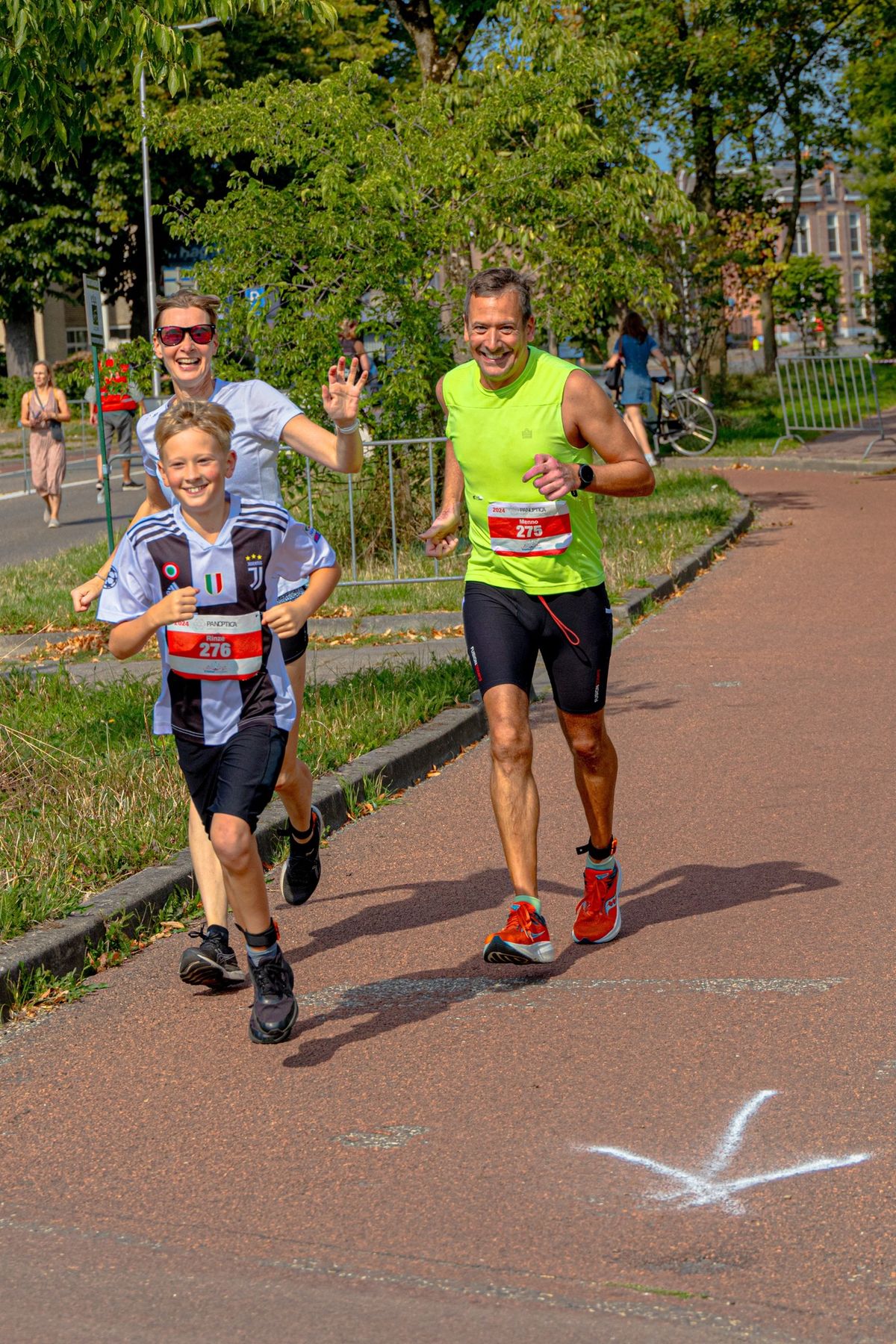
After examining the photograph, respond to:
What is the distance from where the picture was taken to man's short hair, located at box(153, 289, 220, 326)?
17.5ft

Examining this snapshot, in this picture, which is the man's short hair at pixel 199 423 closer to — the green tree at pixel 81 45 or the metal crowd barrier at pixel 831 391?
the green tree at pixel 81 45

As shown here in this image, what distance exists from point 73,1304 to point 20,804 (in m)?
4.06

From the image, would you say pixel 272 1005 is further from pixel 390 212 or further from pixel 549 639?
pixel 390 212

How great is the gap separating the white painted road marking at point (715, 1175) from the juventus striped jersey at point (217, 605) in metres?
1.49

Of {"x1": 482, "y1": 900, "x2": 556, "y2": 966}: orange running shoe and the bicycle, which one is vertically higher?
the bicycle

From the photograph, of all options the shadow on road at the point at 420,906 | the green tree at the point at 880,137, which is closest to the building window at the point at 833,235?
the green tree at the point at 880,137

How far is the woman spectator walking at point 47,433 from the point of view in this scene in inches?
895

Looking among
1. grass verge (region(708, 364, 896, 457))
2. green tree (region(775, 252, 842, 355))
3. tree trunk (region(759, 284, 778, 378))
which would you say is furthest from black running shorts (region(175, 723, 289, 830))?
tree trunk (region(759, 284, 778, 378))

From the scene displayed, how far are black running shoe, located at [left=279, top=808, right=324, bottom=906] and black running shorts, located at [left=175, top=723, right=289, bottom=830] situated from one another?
1309mm

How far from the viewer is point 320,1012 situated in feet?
16.9

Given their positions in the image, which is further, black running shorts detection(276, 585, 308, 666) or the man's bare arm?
the man's bare arm

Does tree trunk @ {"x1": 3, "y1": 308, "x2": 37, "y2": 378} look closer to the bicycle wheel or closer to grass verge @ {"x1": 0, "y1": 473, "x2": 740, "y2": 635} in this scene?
the bicycle wheel

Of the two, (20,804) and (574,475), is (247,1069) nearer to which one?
(574,475)

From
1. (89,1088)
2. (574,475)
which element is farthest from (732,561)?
(89,1088)
